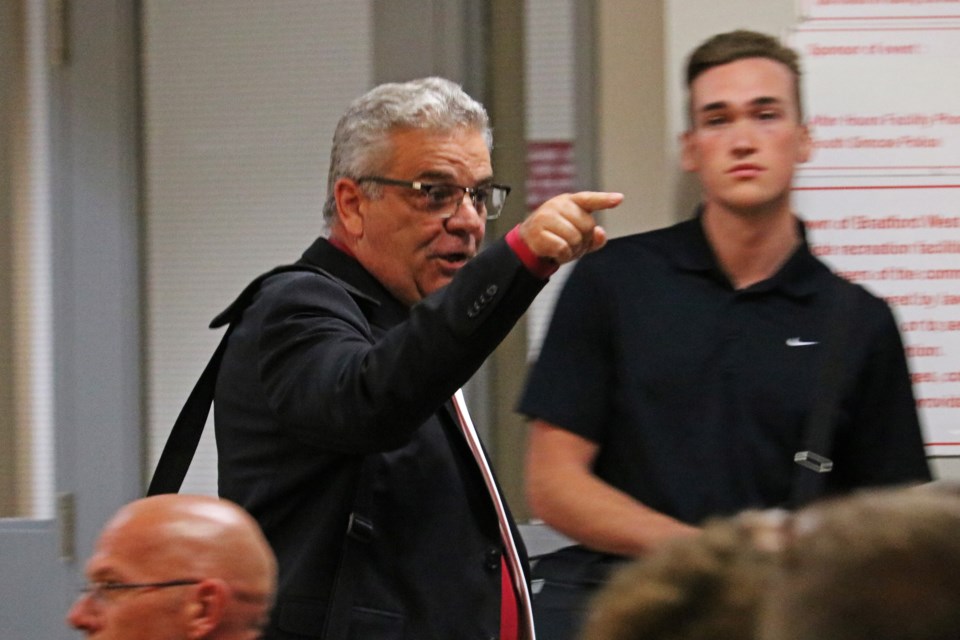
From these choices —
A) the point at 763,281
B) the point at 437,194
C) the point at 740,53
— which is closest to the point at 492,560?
the point at 437,194

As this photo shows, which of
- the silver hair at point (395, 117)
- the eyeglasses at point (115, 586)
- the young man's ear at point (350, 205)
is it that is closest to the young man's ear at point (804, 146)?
the silver hair at point (395, 117)

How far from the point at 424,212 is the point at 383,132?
15 cm

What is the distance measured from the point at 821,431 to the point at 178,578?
1073 millimetres

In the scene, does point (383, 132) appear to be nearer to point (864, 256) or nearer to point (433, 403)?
point (433, 403)

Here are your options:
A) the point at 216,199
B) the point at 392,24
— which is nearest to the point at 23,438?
the point at 216,199

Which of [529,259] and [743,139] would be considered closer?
[529,259]

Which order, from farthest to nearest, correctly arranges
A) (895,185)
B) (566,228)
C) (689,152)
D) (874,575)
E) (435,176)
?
(895,185) < (689,152) < (435,176) < (566,228) < (874,575)

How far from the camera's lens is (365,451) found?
2037 millimetres

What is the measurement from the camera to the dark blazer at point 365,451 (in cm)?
195

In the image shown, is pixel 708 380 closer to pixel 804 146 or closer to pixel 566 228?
pixel 804 146

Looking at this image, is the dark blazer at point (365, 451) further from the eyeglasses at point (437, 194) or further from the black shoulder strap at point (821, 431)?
the black shoulder strap at point (821, 431)

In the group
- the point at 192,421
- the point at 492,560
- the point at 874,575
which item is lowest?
the point at 492,560

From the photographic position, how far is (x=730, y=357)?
2477mm

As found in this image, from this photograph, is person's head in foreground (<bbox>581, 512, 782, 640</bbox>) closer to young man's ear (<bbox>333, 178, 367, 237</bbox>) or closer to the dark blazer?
the dark blazer
